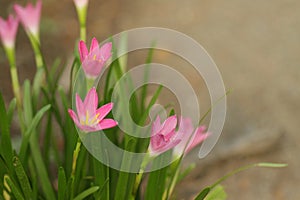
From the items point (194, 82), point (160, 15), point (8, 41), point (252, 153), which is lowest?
point (252, 153)

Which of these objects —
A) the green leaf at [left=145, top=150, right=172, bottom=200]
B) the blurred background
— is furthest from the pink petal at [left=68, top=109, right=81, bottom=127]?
the blurred background

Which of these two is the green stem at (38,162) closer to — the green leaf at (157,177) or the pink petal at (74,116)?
the green leaf at (157,177)

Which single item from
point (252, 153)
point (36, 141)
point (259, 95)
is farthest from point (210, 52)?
point (36, 141)

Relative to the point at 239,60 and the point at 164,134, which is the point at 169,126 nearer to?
the point at 164,134

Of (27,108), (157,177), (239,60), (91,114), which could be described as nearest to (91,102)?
(91,114)

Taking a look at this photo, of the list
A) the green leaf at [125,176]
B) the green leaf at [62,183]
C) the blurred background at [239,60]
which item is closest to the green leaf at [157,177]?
the green leaf at [125,176]

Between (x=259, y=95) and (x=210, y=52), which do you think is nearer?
(x=259, y=95)

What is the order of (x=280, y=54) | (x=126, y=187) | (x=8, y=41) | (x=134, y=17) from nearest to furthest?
(x=126, y=187), (x=8, y=41), (x=280, y=54), (x=134, y=17)

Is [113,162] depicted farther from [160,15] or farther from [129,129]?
[160,15]
